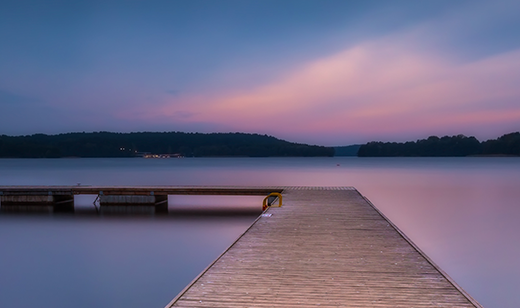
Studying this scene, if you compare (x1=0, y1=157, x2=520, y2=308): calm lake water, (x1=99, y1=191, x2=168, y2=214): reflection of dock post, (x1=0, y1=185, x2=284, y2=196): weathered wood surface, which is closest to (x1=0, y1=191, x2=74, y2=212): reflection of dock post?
(x1=0, y1=185, x2=284, y2=196): weathered wood surface

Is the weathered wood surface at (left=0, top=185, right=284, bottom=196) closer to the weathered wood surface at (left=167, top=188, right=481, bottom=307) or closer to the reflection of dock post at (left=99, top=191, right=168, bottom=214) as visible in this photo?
the reflection of dock post at (left=99, top=191, right=168, bottom=214)

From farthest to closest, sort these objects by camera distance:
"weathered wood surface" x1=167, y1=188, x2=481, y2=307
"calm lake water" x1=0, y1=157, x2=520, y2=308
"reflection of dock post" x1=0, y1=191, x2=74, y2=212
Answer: "reflection of dock post" x1=0, y1=191, x2=74, y2=212 → "calm lake water" x1=0, y1=157, x2=520, y2=308 → "weathered wood surface" x1=167, y1=188, x2=481, y2=307

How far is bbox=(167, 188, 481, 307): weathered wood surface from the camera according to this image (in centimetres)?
376

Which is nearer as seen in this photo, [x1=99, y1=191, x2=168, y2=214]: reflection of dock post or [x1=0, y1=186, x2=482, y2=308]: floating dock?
[x1=0, y1=186, x2=482, y2=308]: floating dock

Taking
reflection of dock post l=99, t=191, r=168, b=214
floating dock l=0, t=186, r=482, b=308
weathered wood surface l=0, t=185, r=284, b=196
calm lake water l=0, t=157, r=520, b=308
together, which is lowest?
calm lake water l=0, t=157, r=520, b=308

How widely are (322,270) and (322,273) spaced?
0.13 metres

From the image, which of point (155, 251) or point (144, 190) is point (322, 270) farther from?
point (144, 190)

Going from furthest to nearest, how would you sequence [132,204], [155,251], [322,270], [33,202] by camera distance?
1. [33,202]
2. [132,204]
3. [155,251]
4. [322,270]

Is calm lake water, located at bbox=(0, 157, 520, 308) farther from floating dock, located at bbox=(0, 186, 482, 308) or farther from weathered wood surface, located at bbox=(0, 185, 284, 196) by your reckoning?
floating dock, located at bbox=(0, 186, 482, 308)

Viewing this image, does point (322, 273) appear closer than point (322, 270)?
Yes

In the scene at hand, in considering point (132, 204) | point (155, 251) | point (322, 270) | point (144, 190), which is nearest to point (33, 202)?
point (132, 204)

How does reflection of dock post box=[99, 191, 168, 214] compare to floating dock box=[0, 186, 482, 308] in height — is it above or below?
below

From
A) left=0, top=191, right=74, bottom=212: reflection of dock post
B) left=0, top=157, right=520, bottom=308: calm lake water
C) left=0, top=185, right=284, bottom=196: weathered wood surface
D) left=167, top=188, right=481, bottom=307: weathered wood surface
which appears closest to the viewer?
left=167, top=188, right=481, bottom=307: weathered wood surface

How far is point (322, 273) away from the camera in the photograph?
468cm
